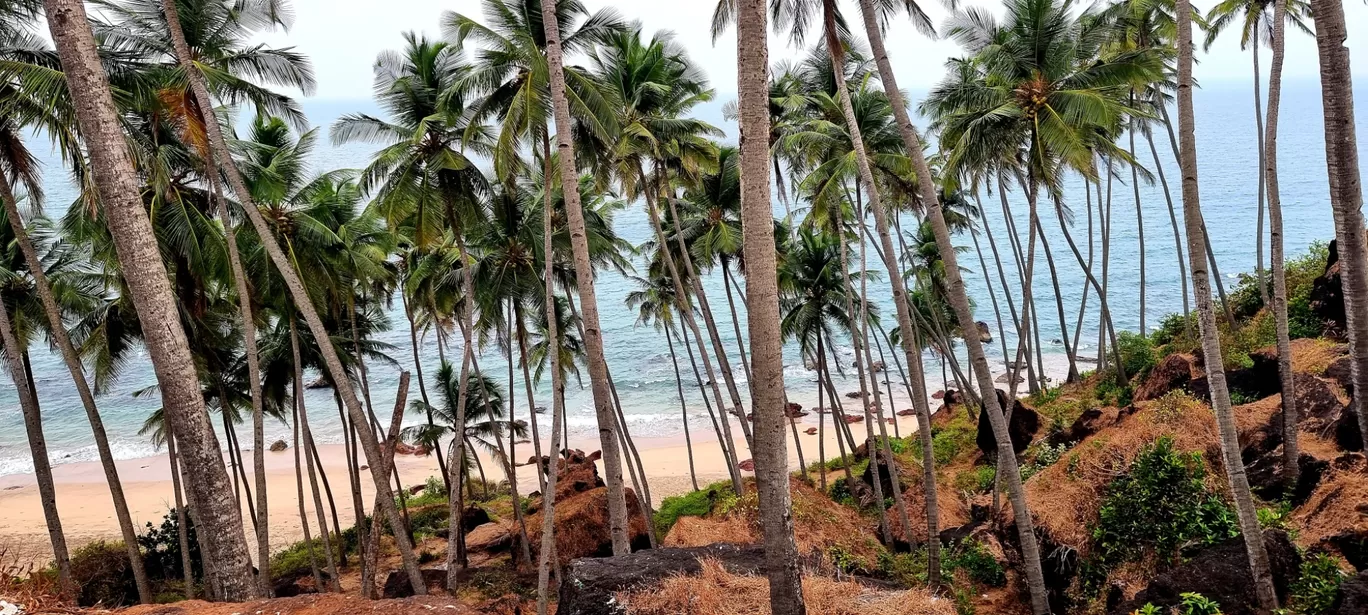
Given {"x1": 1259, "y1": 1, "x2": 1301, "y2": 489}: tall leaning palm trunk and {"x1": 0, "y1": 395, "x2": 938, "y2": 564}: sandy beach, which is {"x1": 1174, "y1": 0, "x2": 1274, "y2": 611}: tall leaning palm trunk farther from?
{"x1": 0, "y1": 395, "x2": 938, "y2": 564}: sandy beach

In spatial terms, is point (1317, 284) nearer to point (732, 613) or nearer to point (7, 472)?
point (732, 613)

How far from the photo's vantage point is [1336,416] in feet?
37.0

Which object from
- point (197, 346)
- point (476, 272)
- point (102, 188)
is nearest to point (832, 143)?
point (476, 272)

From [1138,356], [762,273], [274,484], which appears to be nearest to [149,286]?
[762,273]

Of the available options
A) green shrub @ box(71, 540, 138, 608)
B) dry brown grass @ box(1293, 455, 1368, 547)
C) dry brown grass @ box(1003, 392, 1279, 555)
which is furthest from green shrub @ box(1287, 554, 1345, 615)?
green shrub @ box(71, 540, 138, 608)

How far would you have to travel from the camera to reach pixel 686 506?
2559 cm

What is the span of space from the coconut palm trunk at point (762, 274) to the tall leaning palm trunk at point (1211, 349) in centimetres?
449

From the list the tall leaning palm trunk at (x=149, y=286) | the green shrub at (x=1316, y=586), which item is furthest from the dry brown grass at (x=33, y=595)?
the green shrub at (x=1316, y=586)

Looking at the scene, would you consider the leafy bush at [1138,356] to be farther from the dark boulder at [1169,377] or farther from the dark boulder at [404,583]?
the dark boulder at [404,583]

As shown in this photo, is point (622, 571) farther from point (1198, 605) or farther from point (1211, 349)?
point (1211, 349)

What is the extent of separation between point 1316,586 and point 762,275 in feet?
22.5

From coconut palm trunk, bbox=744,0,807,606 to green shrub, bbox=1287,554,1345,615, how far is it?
5.61 m

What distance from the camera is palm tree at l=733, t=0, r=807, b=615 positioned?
6395 millimetres

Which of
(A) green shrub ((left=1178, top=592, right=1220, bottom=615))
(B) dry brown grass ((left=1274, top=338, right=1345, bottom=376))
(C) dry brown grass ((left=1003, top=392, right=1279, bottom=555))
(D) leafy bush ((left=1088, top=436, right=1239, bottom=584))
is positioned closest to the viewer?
(A) green shrub ((left=1178, top=592, right=1220, bottom=615))
